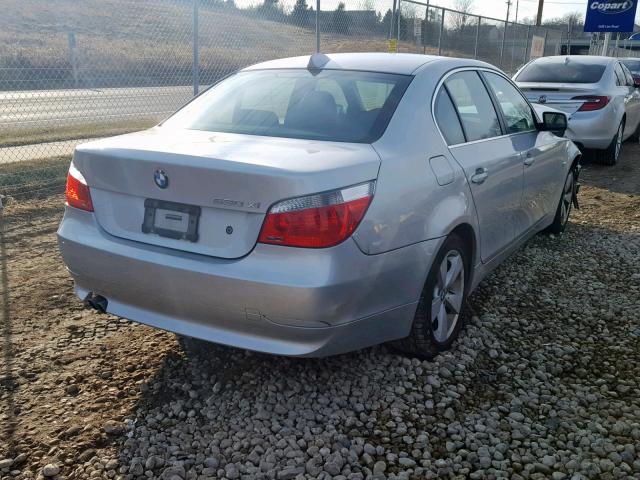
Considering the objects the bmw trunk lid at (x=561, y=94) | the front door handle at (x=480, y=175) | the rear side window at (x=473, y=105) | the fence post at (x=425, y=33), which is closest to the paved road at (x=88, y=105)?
the fence post at (x=425, y=33)

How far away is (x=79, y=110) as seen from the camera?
10305 millimetres

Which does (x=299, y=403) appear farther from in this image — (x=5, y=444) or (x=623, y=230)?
(x=623, y=230)

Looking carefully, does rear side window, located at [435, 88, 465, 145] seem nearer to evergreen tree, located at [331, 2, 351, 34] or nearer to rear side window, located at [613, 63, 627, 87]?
evergreen tree, located at [331, 2, 351, 34]

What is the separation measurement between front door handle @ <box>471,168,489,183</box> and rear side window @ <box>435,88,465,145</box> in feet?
0.66

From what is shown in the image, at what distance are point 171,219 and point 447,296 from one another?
156 centimetres

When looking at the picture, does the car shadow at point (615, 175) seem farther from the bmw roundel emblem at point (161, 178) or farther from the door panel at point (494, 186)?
the bmw roundel emblem at point (161, 178)

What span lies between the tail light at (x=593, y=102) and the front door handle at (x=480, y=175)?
240 inches

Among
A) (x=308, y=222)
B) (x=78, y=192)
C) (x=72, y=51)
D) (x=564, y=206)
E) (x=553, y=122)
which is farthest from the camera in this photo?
(x=72, y=51)

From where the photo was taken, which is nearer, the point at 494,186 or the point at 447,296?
the point at 447,296

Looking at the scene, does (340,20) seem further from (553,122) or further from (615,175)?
(553,122)

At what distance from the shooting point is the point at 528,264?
507 cm

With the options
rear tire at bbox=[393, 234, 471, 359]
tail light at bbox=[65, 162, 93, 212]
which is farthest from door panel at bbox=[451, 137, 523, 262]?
tail light at bbox=[65, 162, 93, 212]

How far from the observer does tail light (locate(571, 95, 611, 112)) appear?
29.0ft

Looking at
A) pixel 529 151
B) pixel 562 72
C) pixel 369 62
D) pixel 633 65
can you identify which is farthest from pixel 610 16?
pixel 369 62
